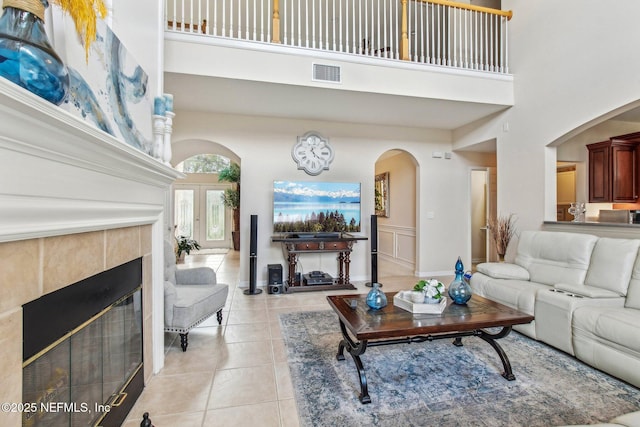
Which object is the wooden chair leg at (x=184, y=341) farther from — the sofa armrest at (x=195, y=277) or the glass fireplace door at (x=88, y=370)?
the sofa armrest at (x=195, y=277)

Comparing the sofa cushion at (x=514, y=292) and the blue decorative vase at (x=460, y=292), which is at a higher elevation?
the blue decorative vase at (x=460, y=292)

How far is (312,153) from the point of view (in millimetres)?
4852

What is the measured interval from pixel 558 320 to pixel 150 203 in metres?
3.27

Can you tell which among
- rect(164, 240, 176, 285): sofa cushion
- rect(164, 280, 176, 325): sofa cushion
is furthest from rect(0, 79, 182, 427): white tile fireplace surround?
rect(164, 240, 176, 285): sofa cushion

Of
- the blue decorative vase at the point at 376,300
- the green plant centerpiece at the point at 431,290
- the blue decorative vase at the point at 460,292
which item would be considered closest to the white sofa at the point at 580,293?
the blue decorative vase at the point at 460,292

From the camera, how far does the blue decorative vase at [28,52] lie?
2.76 feet

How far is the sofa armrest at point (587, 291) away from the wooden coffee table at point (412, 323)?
0.86 meters

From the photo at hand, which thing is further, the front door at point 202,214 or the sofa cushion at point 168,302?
the front door at point 202,214

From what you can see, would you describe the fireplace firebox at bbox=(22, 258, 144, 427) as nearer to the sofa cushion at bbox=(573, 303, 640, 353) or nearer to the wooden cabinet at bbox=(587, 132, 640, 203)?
the sofa cushion at bbox=(573, 303, 640, 353)

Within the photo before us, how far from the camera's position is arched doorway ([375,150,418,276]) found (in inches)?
226

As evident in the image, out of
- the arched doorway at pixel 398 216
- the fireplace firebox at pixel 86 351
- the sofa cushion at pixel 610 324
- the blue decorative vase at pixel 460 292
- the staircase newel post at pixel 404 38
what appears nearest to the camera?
the fireplace firebox at pixel 86 351

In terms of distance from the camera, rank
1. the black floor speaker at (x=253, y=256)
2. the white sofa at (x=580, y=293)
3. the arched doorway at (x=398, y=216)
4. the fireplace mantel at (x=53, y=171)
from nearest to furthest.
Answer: the fireplace mantel at (x=53, y=171) < the white sofa at (x=580, y=293) < the black floor speaker at (x=253, y=256) < the arched doorway at (x=398, y=216)

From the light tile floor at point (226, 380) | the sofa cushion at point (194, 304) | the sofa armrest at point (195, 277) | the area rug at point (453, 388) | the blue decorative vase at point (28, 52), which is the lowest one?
the light tile floor at point (226, 380)

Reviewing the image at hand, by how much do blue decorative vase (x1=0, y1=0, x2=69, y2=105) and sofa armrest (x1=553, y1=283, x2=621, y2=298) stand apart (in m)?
3.57
